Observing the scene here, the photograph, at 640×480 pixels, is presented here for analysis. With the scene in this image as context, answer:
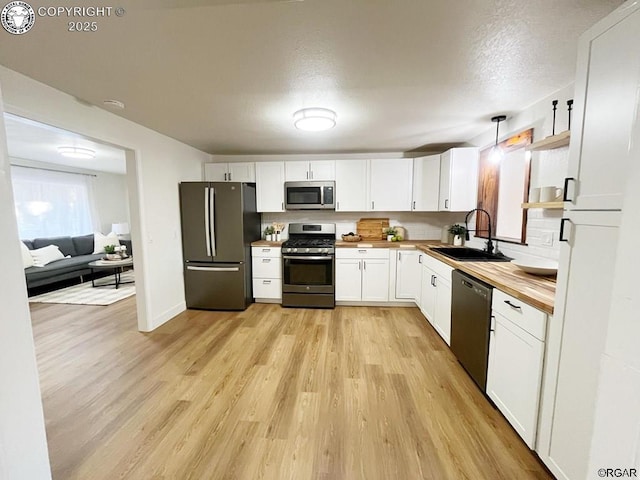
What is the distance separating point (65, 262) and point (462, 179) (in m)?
6.60

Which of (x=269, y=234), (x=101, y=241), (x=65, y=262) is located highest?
(x=269, y=234)

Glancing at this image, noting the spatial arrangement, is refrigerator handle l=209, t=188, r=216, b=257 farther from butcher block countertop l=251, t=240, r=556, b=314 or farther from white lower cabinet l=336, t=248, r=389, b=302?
butcher block countertop l=251, t=240, r=556, b=314

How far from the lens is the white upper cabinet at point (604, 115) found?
0.97m

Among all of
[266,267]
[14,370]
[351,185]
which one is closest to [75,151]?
[266,267]

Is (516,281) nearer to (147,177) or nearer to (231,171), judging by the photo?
(147,177)

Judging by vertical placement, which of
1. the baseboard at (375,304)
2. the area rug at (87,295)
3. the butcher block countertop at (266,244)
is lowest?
the area rug at (87,295)

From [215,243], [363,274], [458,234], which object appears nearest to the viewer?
[458,234]

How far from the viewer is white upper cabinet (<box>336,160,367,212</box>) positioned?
3.91m

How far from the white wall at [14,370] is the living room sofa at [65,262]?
4696 mm

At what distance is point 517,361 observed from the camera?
61.9 inches

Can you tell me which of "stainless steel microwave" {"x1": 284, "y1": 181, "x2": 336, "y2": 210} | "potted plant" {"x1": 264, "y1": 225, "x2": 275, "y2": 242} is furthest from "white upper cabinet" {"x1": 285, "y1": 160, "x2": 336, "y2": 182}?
"potted plant" {"x1": 264, "y1": 225, "x2": 275, "y2": 242}

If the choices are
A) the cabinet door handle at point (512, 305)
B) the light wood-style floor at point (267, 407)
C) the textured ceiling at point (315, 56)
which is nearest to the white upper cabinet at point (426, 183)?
the textured ceiling at point (315, 56)

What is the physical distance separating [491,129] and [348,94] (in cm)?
193

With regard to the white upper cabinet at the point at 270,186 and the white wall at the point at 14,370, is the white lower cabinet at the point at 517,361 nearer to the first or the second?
the white wall at the point at 14,370
